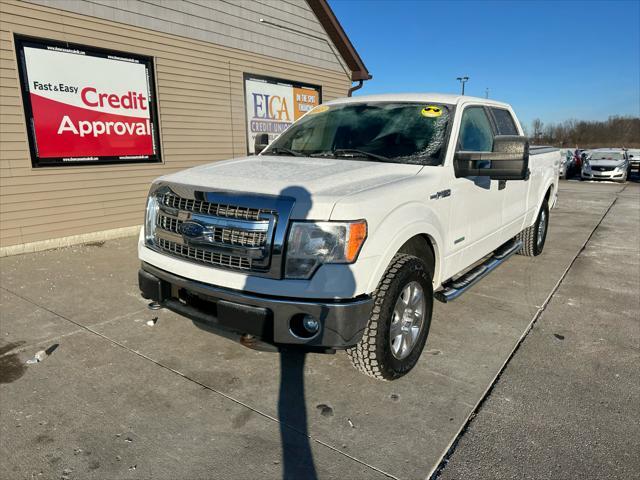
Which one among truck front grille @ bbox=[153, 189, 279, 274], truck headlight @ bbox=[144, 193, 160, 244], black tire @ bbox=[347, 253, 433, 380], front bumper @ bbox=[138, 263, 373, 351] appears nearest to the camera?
front bumper @ bbox=[138, 263, 373, 351]

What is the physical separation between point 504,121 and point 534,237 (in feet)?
6.21

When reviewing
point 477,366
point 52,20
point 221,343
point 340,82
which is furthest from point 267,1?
point 477,366

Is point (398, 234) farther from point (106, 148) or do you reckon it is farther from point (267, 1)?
point (267, 1)

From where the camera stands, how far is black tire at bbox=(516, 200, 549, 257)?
19.7ft

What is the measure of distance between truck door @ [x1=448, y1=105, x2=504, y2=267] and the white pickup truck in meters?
0.02

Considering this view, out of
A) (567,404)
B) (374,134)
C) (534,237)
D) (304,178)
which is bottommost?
(567,404)

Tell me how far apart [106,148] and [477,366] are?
6.40m

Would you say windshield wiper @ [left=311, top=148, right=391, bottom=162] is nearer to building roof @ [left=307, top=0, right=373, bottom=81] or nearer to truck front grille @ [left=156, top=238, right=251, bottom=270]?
truck front grille @ [left=156, top=238, right=251, bottom=270]

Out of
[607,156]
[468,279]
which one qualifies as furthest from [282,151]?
[607,156]

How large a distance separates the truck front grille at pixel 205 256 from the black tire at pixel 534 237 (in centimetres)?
451

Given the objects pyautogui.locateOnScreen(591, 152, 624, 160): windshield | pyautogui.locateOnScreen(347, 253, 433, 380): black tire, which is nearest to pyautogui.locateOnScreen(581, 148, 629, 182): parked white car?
pyautogui.locateOnScreen(591, 152, 624, 160): windshield

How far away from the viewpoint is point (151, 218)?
329cm

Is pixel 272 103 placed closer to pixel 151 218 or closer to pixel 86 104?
pixel 86 104

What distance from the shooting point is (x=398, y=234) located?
2.78 meters
